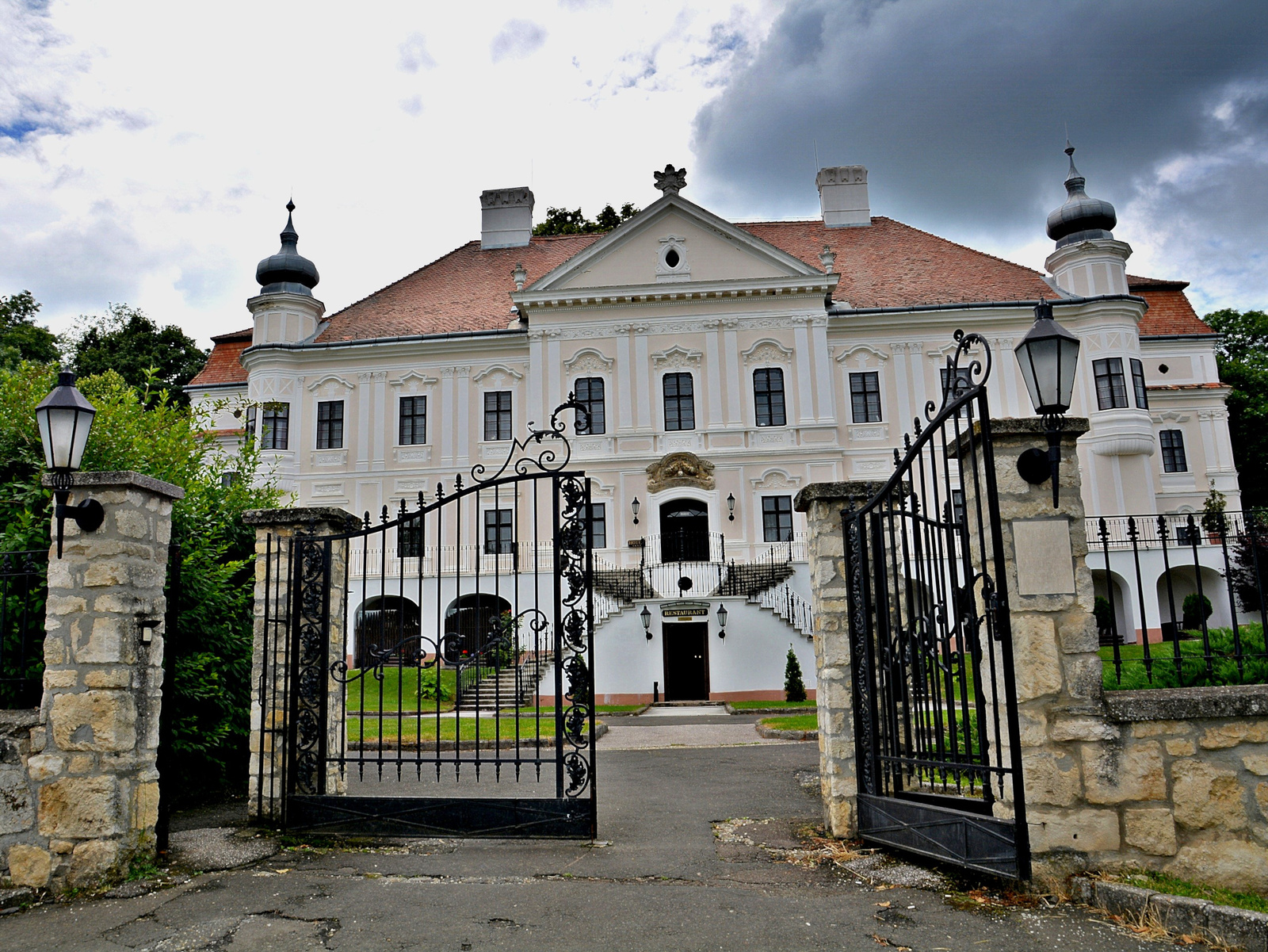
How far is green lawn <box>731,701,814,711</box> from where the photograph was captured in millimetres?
18959

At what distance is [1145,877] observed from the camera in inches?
182

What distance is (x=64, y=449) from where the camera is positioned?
573 centimetres

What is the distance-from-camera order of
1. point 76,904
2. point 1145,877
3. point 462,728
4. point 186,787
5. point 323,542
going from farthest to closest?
point 462,728
point 186,787
point 323,542
point 76,904
point 1145,877

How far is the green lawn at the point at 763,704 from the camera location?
19.0 m

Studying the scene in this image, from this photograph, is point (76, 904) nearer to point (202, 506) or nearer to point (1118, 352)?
point (202, 506)

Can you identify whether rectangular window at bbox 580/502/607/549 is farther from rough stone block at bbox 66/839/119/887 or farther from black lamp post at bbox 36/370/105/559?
rough stone block at bbox 66/839/119/887

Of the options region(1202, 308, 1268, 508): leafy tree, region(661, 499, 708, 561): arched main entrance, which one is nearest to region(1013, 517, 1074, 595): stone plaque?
region(661, 499, 708, 561): arched main entrance

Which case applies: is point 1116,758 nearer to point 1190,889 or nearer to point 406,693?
point 1190,889

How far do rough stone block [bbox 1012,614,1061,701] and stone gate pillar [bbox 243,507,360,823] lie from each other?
4723 mm

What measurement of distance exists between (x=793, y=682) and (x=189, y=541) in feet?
49.3

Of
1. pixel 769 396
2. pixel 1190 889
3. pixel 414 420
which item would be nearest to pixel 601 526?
pixel 769 396

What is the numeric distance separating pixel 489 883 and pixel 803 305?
80.0 ft

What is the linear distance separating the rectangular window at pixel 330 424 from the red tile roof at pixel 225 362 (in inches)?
247

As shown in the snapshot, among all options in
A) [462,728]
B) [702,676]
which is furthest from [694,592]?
[462,728]
